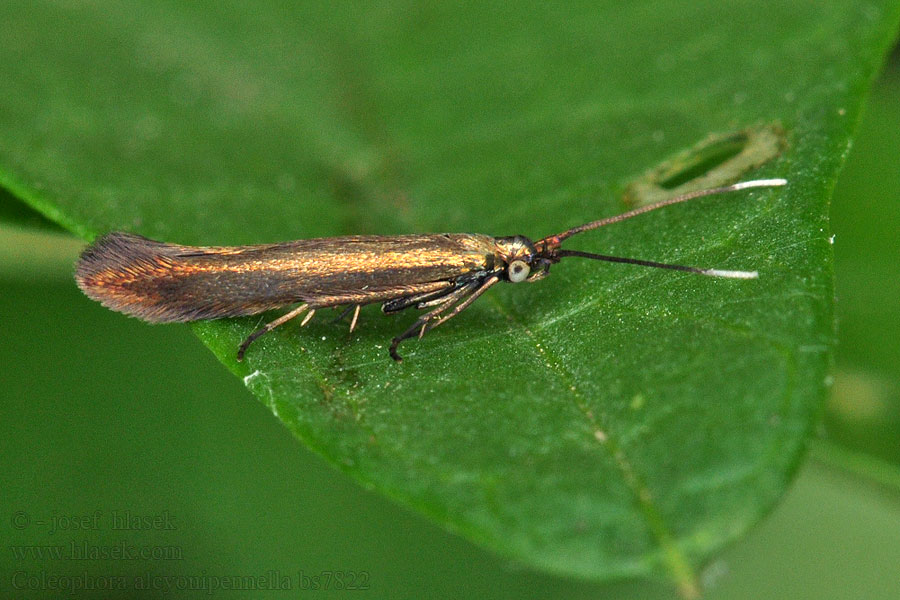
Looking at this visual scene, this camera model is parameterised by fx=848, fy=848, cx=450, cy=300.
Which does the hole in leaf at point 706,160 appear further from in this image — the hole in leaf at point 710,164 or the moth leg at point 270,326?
the moth leg at point 270,326

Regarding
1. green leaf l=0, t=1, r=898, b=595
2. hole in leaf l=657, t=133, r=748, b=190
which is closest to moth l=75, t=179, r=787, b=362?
green leaf l=0, t=1, r=898, b=595

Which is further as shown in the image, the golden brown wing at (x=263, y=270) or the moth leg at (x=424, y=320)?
the golden brown wing at (x=263, y=270)

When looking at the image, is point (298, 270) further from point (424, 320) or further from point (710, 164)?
point (710, 164)

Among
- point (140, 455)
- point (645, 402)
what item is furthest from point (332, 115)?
point (645, 402)

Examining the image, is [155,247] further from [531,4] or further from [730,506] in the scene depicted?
[531,4]

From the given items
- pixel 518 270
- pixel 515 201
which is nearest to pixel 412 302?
pixel 518 270

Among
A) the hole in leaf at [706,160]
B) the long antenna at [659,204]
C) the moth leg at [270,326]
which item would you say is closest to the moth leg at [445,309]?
the long antenna at [659,204]
